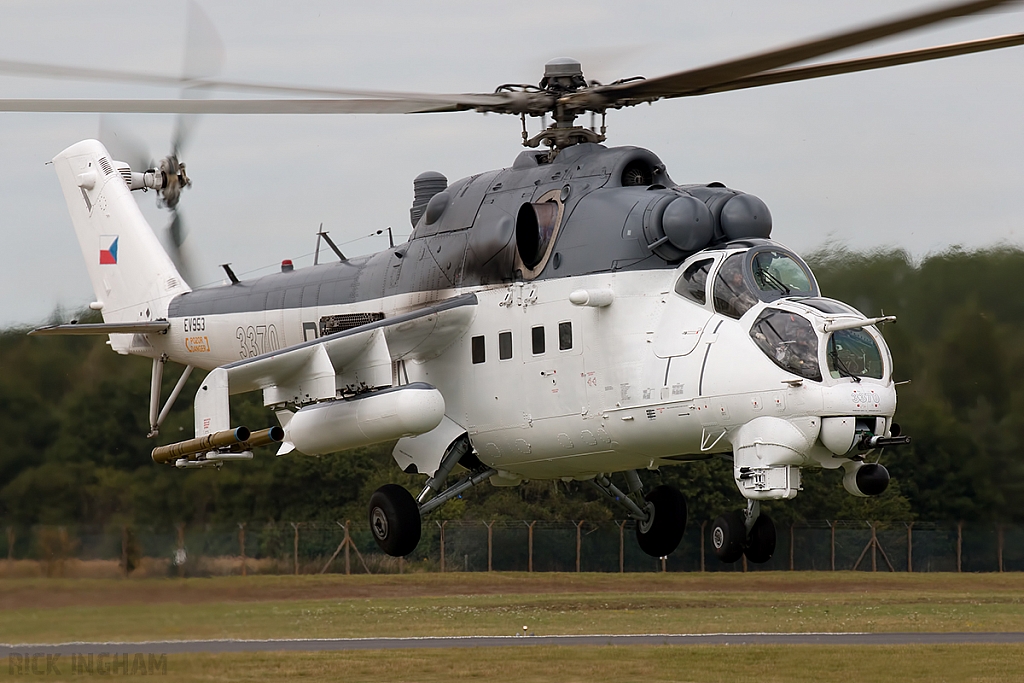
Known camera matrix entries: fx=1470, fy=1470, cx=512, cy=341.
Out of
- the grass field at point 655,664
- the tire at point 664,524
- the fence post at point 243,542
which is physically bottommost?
the grass field at point 655,664

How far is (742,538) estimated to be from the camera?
52.9ft

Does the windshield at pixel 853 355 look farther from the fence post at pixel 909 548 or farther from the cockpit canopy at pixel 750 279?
the fence post at pixel 909 548

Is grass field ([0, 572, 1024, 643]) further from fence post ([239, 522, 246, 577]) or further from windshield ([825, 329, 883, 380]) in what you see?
windshield ([825, 329, 883, 380])

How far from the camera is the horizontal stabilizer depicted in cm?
1972

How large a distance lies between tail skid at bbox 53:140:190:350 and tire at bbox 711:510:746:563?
29.4 feet

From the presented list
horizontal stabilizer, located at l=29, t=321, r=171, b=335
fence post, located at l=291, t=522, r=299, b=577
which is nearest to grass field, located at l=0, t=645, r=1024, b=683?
fence post, located at l=291, t=522, r=299, b=577

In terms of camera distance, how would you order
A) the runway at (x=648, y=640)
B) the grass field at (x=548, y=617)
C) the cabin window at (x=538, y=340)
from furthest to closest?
the runway at (x=648, y=640)
the cabin window at (x=538, y=340)
the grass field at (x=548, y=617)

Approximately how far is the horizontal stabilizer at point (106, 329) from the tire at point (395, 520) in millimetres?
5102

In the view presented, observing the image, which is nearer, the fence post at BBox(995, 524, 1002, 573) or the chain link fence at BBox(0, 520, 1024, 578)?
the chain link fence at BBox(0, 520, 1024, 578)

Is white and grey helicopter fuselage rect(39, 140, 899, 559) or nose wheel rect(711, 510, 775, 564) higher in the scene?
white and grey helicopter fuselage rect(39, 140, 899, 559)

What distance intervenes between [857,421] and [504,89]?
18.0 feet

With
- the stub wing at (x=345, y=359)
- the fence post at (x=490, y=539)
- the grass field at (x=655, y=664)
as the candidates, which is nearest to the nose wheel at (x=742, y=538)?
the stub wing at (x=345, y=359)

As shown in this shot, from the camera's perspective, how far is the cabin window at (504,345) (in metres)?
16.7

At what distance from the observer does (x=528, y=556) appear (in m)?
37.3
